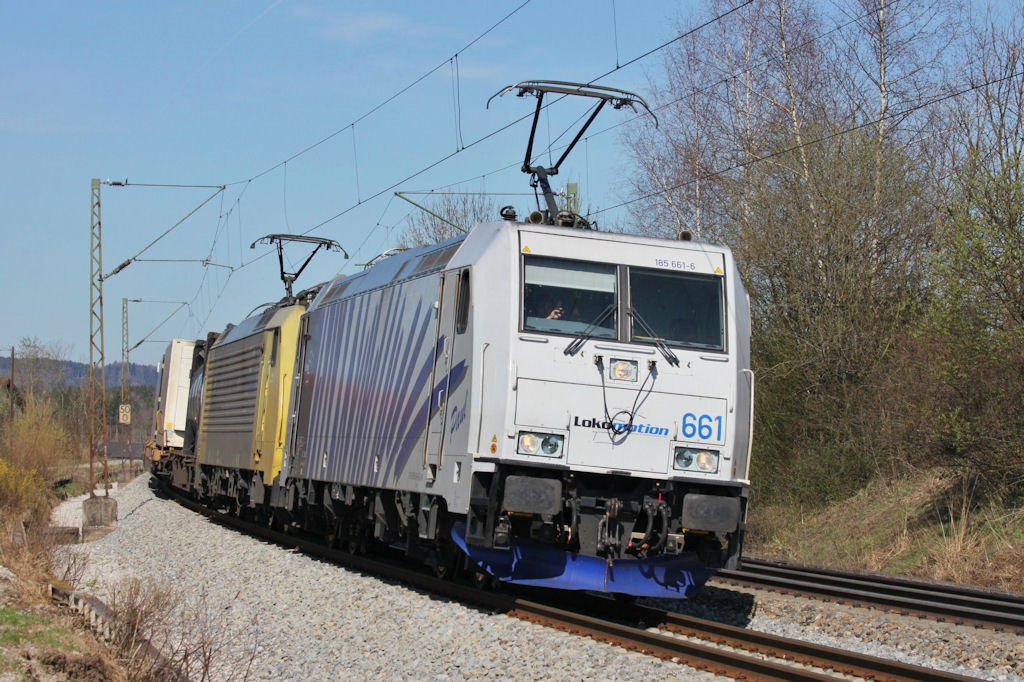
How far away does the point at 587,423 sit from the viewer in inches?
366

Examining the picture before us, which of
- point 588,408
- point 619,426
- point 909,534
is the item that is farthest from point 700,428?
point 909,534

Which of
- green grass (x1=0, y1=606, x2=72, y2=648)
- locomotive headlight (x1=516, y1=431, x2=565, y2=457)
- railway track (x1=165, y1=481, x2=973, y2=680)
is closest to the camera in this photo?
railway track (x1=165, y1=481, x2=973, y2=680)

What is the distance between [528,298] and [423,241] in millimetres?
29490

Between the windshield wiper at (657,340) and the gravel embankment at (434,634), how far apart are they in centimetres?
248

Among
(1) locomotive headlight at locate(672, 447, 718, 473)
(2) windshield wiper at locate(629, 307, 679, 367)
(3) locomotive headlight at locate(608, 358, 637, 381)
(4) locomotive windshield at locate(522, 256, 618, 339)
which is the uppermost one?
(4) locomotive windshield at locate(522, 256, 618, 339)

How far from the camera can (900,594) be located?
11.4 meters

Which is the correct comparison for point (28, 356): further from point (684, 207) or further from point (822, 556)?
point (822, 556)

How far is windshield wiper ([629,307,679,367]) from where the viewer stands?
949 centimetres

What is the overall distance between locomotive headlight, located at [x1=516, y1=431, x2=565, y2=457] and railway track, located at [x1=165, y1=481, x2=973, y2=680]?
4.57 feet

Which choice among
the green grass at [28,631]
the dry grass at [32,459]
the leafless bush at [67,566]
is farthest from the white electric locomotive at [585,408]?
the dry grass at [32,459]

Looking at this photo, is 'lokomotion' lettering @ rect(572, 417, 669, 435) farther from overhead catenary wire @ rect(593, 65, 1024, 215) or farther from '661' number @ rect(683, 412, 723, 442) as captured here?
overhead catenary wire @ rect(593, 65, 1024, 215)

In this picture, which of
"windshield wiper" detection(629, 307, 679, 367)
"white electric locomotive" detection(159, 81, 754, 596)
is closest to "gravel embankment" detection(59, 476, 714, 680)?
"white electric locomotive" detection(159, 81, 754, 596)

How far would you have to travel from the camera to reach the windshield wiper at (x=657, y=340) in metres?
9.49

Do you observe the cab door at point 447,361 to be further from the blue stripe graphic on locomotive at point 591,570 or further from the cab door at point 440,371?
the blue stripe graphic on locomotive at point 591,570
